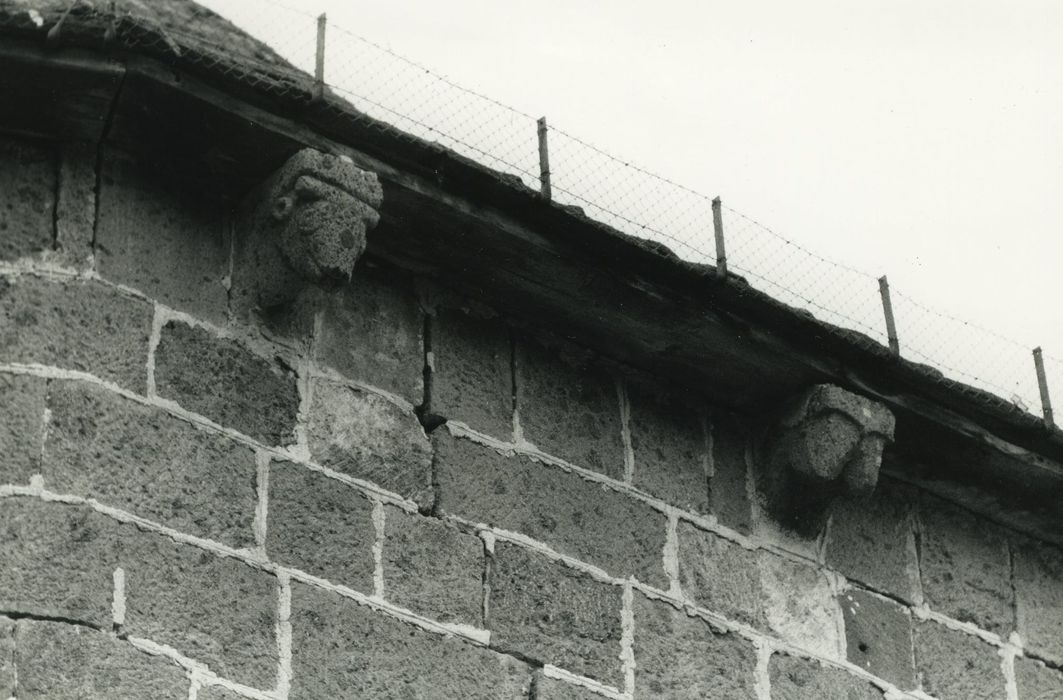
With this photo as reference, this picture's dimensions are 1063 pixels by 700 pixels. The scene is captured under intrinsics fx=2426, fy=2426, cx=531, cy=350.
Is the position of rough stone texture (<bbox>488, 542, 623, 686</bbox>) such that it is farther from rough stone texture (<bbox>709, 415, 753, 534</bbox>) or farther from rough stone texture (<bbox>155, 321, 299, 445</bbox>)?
rough stone texture (<bbox>155, 321, 299, 445</bbox>)

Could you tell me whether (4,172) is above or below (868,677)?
above

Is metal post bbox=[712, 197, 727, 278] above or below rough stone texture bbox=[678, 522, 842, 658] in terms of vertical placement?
above

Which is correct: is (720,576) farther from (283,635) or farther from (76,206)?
(76,206)

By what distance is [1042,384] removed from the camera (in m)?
7.63

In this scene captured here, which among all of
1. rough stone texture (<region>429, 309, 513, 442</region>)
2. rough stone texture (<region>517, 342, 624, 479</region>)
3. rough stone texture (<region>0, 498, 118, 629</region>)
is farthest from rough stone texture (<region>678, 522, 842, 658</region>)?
rough stone texture (<region>0, 498, 118, 629</region>)

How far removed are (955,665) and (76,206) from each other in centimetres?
306

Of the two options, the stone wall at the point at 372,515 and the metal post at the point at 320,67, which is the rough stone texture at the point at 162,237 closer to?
the stone wall at the point at 372,515

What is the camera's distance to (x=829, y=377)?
719 cm

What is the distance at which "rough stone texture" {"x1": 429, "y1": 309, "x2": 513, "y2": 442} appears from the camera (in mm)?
6660

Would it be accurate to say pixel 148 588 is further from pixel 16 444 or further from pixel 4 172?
pixel 4 172

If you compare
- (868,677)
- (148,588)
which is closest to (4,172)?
(148,588)

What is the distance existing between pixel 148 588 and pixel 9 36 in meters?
1.39

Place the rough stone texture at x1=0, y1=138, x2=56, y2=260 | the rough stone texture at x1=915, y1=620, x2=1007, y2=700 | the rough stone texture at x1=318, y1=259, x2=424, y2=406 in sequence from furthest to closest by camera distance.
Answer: the rough stone texture at x1=915, y1=620, x2=1007, y2=700 < the rough stone texture at x1=318, y1=259, x2=424, y2=406 < the rough stone texture at x1=0, y1=138, x2=56, y2=260

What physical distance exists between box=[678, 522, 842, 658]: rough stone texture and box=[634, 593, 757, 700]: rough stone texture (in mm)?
96
